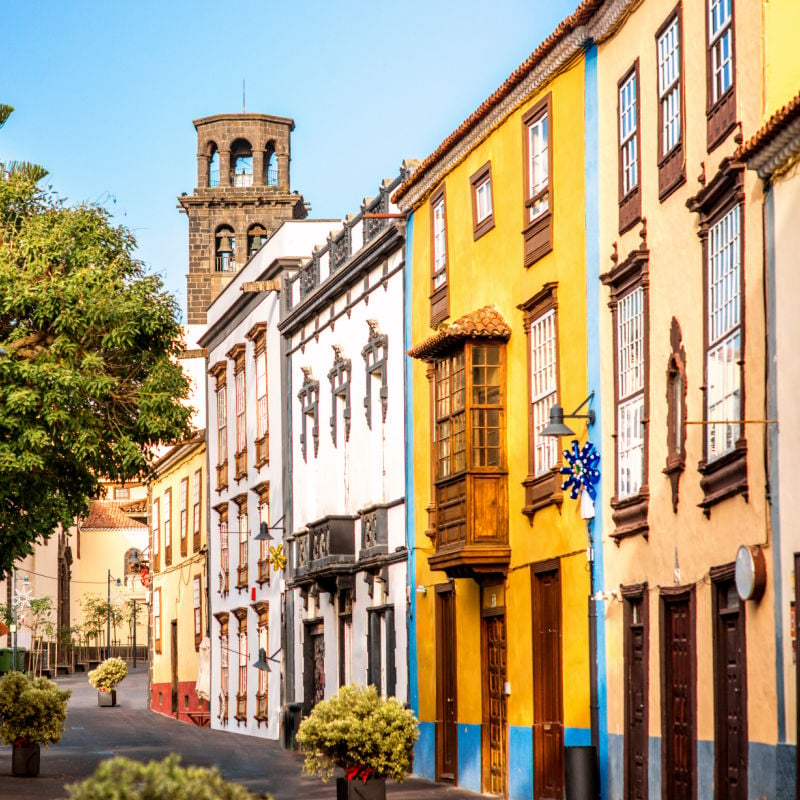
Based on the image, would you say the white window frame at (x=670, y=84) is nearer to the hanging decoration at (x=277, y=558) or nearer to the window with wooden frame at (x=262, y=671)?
the hanging decoration at (x=277, y=558)

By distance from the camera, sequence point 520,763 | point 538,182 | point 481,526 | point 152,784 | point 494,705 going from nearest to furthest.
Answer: point 152,784, point 520,763, point 538,182, point 481,526, point 494,705

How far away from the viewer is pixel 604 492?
63.8 feet

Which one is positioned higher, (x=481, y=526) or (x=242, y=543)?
(x=242, y=543)

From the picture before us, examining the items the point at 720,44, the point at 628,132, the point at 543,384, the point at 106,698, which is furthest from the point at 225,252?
the point at 720,44

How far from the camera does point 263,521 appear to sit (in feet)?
127

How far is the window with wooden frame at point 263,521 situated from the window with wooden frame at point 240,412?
1578 millimetres

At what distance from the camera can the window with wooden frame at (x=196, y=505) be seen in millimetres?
47344

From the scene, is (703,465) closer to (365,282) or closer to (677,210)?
(677,210)

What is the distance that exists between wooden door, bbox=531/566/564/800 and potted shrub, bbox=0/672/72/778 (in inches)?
320

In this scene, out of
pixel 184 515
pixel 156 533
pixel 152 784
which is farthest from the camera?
pixel 156 533

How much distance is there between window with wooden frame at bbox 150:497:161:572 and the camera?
54.8 m

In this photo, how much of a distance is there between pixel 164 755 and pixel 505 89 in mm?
13792

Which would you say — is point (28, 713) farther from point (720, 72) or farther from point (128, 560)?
point (128, 560)

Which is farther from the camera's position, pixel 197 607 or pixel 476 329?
pixel 197 607
